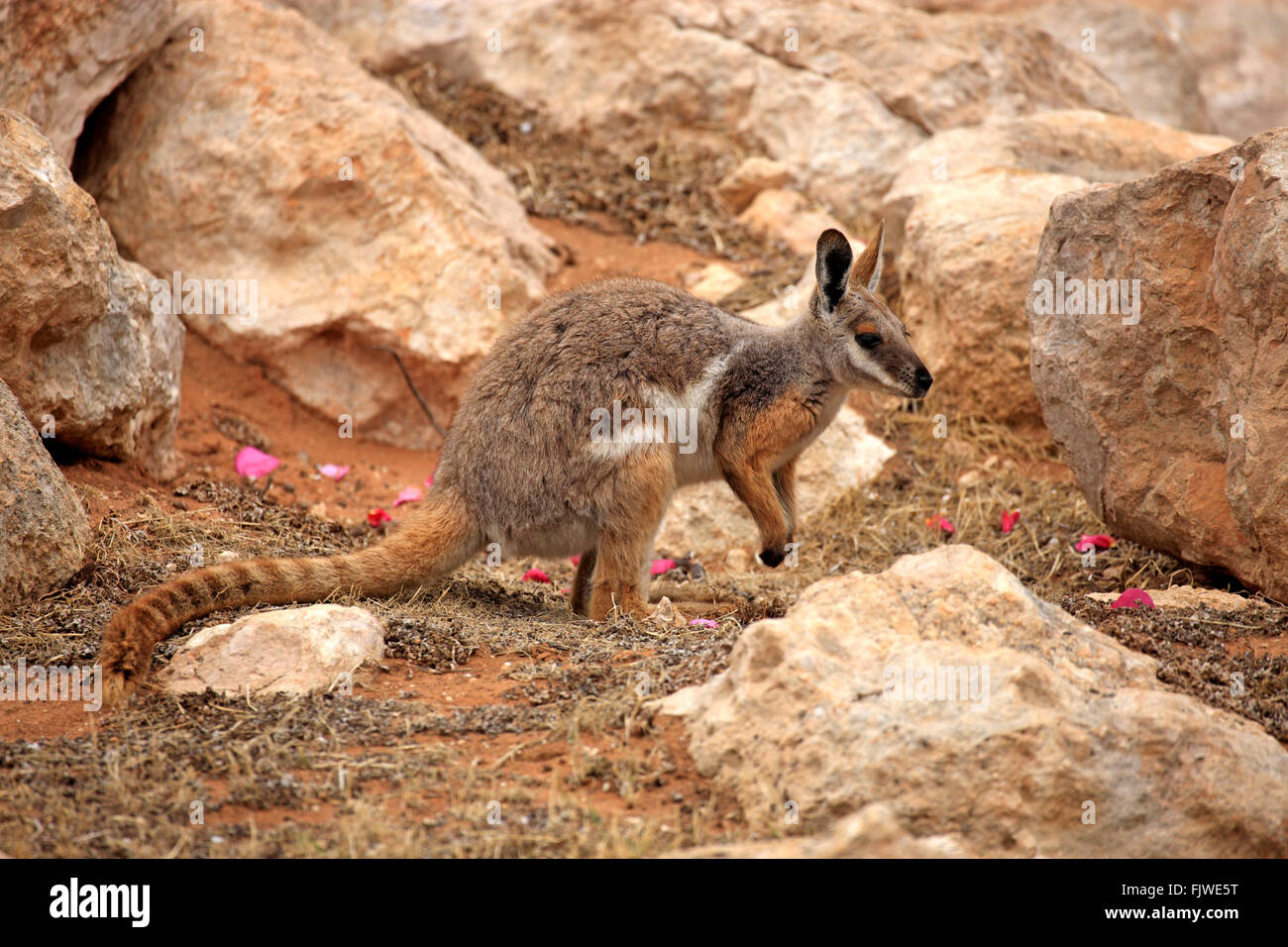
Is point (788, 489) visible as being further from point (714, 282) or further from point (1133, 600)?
point (714, 282)

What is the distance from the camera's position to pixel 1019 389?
8.88 meters

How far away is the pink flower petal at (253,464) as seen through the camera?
821 centimetres

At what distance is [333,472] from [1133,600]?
546 centimetres

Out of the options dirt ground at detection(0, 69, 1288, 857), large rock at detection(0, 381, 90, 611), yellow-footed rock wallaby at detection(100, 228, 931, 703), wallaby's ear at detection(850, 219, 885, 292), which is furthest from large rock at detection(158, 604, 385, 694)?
wallaby's ear at detection(850, 219, 885, 292)

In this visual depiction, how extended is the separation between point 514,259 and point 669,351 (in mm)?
3597

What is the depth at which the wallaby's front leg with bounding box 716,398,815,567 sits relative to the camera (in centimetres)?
678

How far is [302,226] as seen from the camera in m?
9.29

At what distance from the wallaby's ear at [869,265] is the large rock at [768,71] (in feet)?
13.6

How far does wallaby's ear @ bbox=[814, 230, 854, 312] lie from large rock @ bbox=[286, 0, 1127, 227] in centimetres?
443

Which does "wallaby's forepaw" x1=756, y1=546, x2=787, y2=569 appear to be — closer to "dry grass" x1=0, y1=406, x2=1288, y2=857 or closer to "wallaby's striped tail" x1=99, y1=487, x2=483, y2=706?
"dry grass" x1=0, y1=406, x2=1288, y2=857

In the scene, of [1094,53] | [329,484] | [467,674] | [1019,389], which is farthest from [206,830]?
[1094,53]

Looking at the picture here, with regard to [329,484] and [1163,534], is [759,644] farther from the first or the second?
[329,484]

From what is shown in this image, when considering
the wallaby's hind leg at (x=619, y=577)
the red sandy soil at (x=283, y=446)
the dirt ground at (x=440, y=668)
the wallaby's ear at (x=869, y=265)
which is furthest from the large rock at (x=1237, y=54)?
the wallaby's hind leg at (x=619, y=577)

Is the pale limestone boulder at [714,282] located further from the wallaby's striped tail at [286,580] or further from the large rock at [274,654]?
the large rock at [274,654]
